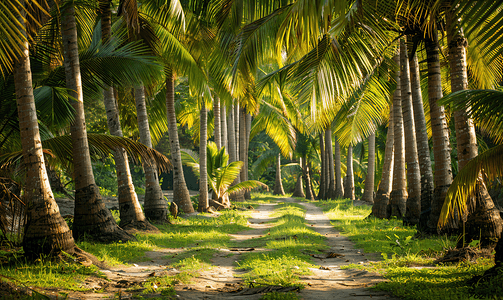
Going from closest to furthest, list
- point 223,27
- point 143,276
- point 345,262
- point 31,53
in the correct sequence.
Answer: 1. point 143,276
2. point 345,262
3. point 31,53
4. point 223,27

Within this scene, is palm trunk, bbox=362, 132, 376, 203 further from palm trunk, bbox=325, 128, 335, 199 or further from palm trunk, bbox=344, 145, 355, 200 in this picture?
palm trunk, bbox=325, 128, 335, 199

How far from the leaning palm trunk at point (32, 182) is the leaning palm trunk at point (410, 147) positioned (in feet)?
26.2

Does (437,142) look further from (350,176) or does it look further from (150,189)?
(350,176)

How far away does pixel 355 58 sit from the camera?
7.01 metres

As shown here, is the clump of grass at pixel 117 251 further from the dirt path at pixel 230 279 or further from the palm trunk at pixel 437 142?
the palm trunk at pixel 437 142

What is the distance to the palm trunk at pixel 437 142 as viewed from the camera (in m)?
7.23

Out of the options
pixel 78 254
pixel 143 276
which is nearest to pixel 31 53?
pixel 78 254

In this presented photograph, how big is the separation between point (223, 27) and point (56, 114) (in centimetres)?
400

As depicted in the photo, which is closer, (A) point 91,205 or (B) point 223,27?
(A) point 91,205

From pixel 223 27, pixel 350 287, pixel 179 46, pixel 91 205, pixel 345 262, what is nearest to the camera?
pixel 350 287

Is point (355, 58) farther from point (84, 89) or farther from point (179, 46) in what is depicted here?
point (84, 89)

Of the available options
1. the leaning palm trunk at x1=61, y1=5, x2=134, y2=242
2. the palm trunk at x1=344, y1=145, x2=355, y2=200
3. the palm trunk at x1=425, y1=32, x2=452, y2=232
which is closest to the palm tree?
the leaning palm trunk at x1=61, y1=5, x2=134, y2=242

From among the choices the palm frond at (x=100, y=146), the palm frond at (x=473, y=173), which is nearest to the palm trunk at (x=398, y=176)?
the palm frond at (x=473, y=173)

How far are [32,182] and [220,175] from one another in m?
10.6
